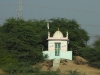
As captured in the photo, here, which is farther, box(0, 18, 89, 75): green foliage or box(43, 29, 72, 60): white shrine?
box(43, 29, 72, 60): white shrine

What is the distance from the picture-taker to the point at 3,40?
34.9m

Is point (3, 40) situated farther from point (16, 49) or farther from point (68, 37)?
point (68, 37)

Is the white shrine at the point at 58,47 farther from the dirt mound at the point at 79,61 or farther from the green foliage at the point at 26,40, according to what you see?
the green foliage at the point at 26,40

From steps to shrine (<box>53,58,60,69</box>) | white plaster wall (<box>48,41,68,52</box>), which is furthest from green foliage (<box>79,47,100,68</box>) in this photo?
steps to shrine (<box>53,58,60,69</box>)

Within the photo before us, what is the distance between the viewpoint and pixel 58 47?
3566 centimetres

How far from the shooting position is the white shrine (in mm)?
35375

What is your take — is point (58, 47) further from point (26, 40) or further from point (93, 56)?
point (93, 56)

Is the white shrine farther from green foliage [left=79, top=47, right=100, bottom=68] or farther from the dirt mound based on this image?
green foliage [left=79, top=47, right=100, bottom=68]

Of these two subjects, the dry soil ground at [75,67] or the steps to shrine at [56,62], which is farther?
the steps to shrine at [56,62]

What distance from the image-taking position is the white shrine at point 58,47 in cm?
3538

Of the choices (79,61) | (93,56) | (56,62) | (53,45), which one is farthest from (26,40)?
(93,56)

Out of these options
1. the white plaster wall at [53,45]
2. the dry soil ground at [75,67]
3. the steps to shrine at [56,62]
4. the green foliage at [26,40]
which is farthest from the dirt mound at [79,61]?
the green foliage at [26,40]

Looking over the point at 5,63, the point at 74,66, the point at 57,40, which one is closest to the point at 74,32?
the point at 57,40

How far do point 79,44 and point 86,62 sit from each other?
5.06 meters
